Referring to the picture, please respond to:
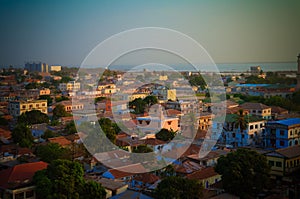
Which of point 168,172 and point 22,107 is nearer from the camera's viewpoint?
point 168,172

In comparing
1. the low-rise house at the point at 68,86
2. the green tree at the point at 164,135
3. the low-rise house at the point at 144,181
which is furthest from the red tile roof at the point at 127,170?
the low-rise house at the point at 68,86

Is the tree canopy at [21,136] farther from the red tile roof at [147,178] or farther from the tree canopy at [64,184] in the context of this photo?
the tree canopy at [64,184]

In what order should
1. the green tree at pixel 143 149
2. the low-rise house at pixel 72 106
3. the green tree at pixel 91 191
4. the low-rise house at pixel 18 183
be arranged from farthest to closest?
the low-rise house at pixel 72 106 → the green tree at pixel 143 149 → the low-rise house at pixel 18 183 → the green tree at pixel 91 191

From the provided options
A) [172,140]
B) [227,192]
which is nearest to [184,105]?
[172,140]

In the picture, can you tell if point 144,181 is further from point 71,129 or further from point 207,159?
point 71,129

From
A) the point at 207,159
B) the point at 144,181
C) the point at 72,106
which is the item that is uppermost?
the point at 72,106

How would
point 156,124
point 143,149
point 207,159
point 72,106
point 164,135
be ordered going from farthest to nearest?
point 72,106
point 156,124
point 164,135
point 143,149
point 207,159

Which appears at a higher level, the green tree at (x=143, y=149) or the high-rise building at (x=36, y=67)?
the high-rise building at (x=36, y=67)

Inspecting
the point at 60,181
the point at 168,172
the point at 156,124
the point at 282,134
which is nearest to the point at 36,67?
the point at 156,124
